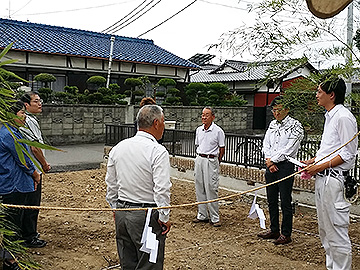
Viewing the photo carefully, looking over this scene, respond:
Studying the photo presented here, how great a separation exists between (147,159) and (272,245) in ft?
8.51

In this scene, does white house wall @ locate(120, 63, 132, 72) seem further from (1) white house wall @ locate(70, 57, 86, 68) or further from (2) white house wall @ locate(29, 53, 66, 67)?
(2) white house wall @ locate(29, 53, 66, 67)

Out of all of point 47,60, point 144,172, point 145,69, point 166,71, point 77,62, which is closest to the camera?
point 144,172

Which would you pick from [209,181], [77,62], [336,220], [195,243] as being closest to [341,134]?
[336,220]

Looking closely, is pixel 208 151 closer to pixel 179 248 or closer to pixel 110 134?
pixel 179 248

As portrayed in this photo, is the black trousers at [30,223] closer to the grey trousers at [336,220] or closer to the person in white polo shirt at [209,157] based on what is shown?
the person in white polo shirt at [209,157]

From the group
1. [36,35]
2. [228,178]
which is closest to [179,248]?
[228,178]

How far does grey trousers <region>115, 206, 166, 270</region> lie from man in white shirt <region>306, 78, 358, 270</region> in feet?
4.55

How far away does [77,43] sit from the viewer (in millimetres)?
20328

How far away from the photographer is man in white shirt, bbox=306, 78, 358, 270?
335cm

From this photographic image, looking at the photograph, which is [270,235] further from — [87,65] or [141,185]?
[87,65]

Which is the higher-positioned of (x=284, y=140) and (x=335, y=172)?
(x=284, y=140)

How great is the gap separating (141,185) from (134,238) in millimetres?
396

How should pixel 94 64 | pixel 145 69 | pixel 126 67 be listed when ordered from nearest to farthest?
pixel 94 64 → pixel 126 67 → pixel 145 69

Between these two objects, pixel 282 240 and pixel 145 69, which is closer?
pixel 282 240
